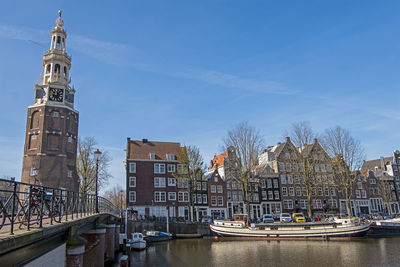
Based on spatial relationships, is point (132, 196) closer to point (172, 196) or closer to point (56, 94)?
point (172, 196)

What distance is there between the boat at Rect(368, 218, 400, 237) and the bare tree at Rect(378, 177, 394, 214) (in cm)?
2592

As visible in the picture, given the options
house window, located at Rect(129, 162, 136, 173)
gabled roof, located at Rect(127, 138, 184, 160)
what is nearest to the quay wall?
house window, located at Rect(129, 162, 136, 173)

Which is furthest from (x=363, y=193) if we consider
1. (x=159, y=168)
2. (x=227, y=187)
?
(x=159, y=168)

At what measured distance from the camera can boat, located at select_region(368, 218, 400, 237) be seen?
45312 mm

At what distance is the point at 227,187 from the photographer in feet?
216

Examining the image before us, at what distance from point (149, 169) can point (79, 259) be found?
4599 centimetres

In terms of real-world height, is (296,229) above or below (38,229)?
below

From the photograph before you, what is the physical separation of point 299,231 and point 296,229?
470mm

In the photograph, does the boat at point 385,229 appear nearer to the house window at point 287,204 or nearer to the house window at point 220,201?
the house window at point 287,204

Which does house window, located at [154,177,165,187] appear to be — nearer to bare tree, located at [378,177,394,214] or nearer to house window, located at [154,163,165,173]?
house window, located at [154,163,165,173]

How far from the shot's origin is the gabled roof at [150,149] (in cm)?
6154

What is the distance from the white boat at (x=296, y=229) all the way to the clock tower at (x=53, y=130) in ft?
86.7

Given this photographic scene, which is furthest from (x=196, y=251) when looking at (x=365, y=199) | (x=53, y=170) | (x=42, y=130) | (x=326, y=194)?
(x=365, y=199)

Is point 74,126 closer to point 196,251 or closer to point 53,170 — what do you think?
point 53,170
